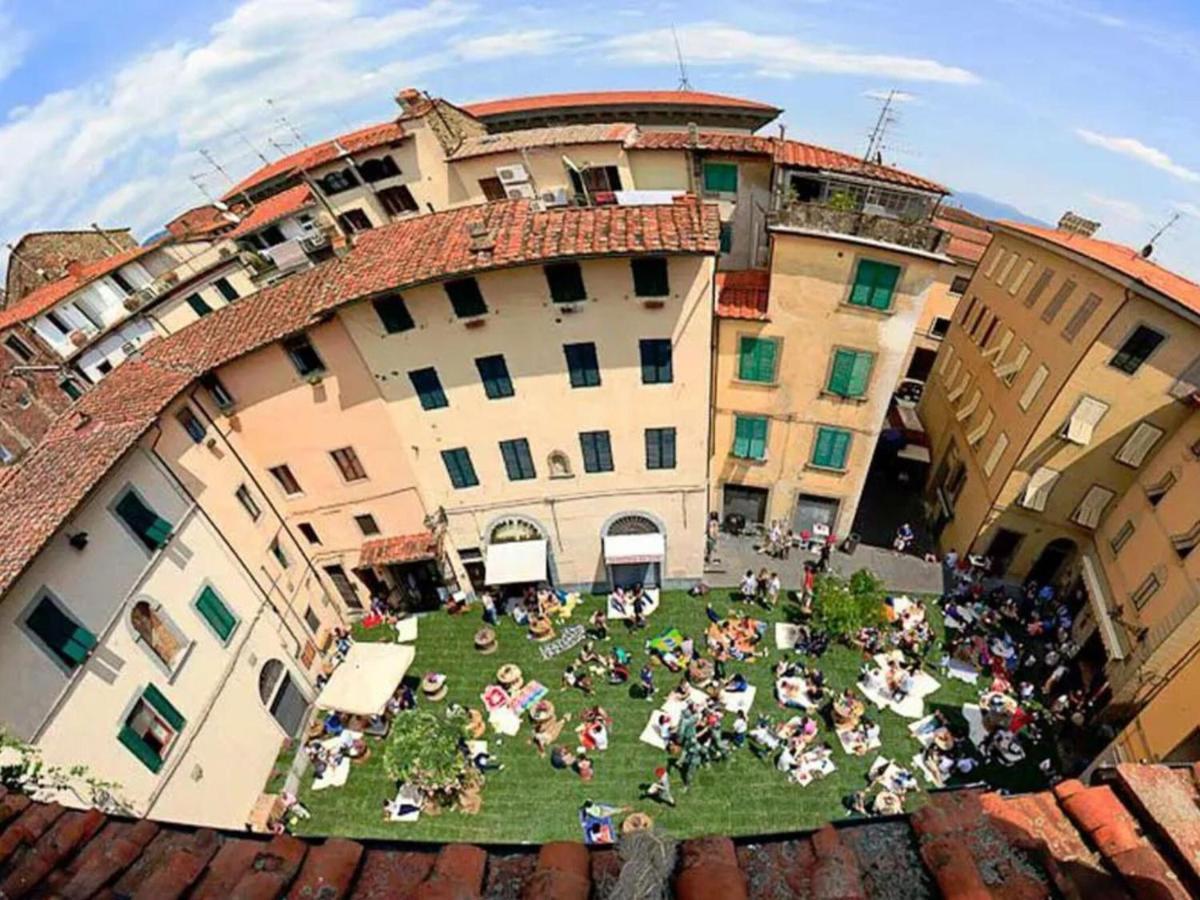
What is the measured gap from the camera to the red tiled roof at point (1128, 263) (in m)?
17.7

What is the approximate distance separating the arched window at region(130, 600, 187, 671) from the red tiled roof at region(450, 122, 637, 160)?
22436 millimetres

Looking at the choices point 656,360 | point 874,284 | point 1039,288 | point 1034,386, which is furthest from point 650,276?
point 1039,288

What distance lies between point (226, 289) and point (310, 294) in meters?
22.4

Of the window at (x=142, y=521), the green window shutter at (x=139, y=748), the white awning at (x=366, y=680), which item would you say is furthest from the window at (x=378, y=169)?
the green window shutter at (x=139, y=748)

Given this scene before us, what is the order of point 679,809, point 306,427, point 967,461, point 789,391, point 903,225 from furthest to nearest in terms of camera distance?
point 967,461 → point 789,391 → point 306,427 → point 903,225 → point 679,809

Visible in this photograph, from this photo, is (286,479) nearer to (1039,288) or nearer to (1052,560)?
(1039,288)

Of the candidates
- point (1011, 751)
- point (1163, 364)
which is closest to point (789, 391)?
point (1163, 364)

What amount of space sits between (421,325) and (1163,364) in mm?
24248

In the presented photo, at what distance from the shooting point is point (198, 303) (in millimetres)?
35656

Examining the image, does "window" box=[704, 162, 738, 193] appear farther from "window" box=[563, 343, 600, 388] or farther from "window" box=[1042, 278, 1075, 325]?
"window" box=[1042, 278, 1075, 325]

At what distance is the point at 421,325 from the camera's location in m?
18.4

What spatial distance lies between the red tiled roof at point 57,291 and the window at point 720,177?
1473 inches

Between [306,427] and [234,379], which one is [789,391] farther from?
[234,379]

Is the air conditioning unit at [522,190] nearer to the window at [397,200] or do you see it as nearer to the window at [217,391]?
the window at [397,200]
